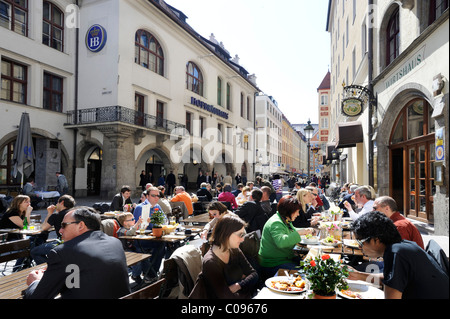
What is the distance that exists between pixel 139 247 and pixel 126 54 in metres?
16.1

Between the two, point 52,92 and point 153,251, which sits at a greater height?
point 52,92

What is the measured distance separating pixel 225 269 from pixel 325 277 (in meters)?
1.00

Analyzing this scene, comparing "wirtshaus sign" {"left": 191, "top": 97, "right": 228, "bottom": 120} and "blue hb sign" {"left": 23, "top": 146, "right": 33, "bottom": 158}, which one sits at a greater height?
"wirtshaus sign" {"left": 191, "top": 97, "right": 228, "bottom": 120}

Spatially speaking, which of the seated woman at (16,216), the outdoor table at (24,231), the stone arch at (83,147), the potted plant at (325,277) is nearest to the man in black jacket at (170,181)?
the stone arch at (83,147)

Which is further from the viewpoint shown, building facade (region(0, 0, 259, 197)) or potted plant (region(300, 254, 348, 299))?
building facade (region(0, 0, 259, 197))

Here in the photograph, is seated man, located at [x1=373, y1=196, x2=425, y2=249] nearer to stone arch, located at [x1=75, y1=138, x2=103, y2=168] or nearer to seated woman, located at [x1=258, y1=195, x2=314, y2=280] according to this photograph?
seated woman, located at [x1=258, y1=195, x2=314, y2=280]

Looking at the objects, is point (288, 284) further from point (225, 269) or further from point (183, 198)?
point (183, 198)

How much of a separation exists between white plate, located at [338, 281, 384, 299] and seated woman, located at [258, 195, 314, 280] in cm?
122

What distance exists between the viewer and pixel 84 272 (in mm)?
2508

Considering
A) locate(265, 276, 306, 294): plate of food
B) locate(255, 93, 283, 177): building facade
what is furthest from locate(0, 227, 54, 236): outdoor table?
locate(255, 93, 283, 177): building facade

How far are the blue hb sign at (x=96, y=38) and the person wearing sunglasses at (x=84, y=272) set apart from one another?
18667 mm

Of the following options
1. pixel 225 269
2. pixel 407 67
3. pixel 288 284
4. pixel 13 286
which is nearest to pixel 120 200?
pixel 13 286

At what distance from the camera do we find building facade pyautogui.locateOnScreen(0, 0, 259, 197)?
16.9 meters
